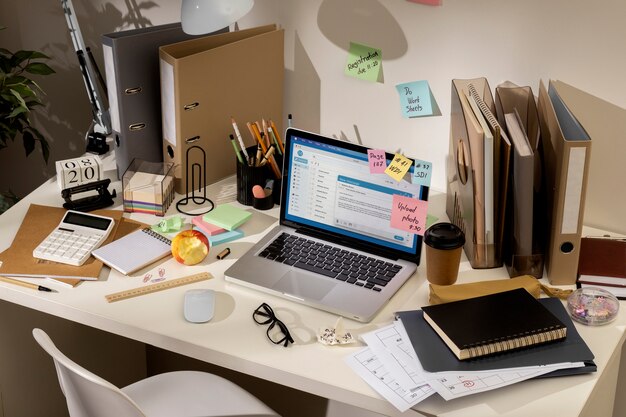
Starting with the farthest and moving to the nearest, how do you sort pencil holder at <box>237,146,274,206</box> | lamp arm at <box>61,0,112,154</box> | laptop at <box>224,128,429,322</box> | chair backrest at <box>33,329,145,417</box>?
lamp arm at <box>61,0,112,154</box>
pencil holder at <box>237,146,274,206</box>
laptop at <box>224,128,429,322</box>
chair backrest at <box>33,329,145,417</box>

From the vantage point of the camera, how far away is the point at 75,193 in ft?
6.71

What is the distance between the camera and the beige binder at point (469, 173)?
1.72 m

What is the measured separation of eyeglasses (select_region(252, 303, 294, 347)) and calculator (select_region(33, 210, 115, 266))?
43cm

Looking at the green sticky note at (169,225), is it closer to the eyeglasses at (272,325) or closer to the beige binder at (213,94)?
the beige binder at (213,94)

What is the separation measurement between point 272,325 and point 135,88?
769 millimetres

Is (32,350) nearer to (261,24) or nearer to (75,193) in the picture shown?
(75,193)

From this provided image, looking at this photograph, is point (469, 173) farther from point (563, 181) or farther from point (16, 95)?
point (16, 95)

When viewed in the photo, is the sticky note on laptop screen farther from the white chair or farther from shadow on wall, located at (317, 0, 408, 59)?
shadow on wall, located at (317, 0, 408, 59)

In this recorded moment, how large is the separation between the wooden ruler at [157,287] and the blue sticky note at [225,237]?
0.14 meters

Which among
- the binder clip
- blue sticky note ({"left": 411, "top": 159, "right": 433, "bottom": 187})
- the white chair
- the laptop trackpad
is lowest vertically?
the white chair

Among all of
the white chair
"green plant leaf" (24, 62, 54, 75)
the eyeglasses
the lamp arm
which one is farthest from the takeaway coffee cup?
"green plant leaf" (24, 62, 54, 75)

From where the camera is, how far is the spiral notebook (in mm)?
1808

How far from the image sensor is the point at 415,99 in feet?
6.84

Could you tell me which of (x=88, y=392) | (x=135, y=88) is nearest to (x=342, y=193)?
(x=135, y=88)
